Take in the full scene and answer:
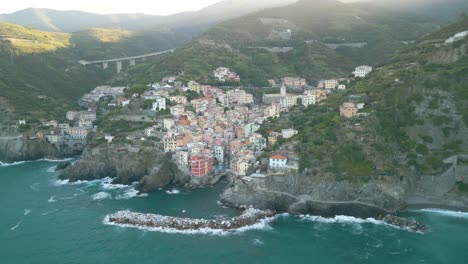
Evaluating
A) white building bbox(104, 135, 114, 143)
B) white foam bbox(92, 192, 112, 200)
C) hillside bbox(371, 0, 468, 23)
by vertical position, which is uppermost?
hillside bbox(371, 0, 468, 23)

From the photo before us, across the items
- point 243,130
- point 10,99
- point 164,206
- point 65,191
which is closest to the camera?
point 164,206

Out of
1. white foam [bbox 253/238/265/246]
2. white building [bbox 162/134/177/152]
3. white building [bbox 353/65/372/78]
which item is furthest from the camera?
white building [bbox 353/65/372/78]

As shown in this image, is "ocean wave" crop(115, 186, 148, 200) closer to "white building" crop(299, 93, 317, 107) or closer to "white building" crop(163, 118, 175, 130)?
"white building" crop(163, 118, 175, 130)

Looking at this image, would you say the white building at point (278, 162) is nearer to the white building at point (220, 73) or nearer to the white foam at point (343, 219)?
the white foam at point (343, 219)

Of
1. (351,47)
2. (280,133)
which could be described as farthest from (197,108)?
(351,47)

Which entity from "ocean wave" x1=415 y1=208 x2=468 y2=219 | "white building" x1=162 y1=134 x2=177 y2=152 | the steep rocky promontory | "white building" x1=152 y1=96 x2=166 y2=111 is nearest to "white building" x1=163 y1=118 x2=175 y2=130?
"white building" x1=152 y1=96 x2=166 y2=111

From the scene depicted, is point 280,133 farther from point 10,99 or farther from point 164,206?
point 10,99

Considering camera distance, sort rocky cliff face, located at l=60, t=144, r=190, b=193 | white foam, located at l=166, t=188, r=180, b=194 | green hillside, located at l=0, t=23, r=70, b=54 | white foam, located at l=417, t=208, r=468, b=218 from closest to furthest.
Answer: white foam, located at l=417, t=208, r=468, b=218, white foam, located at l=166, t=188, r=180, b=194, rocky cliff face, located at l=60, t=144, r=190, b=193, green hillside, located at l=0, t=23, r=70, b=54
